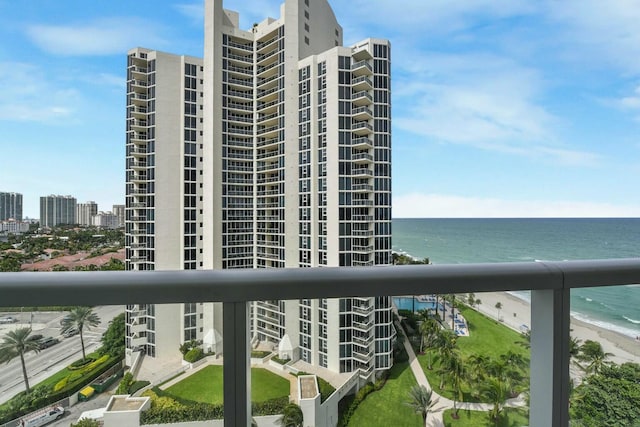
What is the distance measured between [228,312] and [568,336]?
24.8 inches

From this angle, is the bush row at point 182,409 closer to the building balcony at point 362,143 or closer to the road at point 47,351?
the road at point 47,351

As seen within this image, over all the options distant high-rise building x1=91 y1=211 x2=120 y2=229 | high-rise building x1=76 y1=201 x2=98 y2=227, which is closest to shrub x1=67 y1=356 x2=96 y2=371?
high-rise building x1=76 y1=201 x2=98 y2=227

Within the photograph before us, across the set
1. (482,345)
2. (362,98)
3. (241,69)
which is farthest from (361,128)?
(482,345)

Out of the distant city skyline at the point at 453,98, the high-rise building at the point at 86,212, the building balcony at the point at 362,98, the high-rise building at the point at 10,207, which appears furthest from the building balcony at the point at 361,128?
the high-rise building at the point at 10,207

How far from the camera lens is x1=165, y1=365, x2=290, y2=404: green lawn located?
528 mm

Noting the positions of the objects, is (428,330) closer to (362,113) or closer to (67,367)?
(67,367)

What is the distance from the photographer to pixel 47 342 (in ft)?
1.71

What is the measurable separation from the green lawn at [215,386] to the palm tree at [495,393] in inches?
16.3

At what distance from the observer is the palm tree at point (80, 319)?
1.59 feet

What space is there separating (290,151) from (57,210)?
8.77 m

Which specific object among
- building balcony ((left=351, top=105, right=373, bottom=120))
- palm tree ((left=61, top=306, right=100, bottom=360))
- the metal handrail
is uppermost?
building balcony ((left=351, top=105, right=373, bottom=120))

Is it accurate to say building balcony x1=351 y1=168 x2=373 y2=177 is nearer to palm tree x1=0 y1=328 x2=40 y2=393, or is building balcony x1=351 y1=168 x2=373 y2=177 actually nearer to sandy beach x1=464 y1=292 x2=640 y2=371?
sandy beach x1=464 y1=292 x2=640 y2=371

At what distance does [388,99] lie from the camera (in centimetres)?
1197

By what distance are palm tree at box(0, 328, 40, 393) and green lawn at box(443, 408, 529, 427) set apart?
30.2 inches
